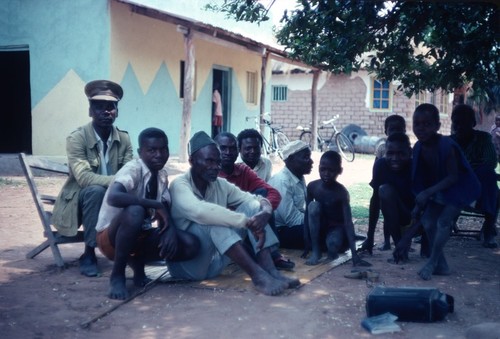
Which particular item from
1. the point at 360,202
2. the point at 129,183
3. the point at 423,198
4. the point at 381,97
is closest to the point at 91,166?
the point at 129,183

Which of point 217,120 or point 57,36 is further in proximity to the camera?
point 217,120

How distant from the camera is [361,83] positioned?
69.3 ft

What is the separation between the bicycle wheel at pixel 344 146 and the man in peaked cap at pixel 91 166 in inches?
517

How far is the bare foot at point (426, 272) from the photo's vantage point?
4.60 m

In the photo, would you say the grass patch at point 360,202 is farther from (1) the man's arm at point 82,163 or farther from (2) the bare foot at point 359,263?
(1) the man's arm at point 82,163

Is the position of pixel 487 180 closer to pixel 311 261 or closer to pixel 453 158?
pixel 453 158

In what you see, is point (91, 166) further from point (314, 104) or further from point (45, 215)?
point (314, 104)

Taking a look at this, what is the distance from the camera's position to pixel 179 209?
422 centimetres

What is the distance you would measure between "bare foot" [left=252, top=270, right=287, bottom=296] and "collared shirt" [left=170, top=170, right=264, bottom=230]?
371 millimetres

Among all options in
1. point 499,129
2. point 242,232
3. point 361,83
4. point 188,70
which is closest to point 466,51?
point 242,232

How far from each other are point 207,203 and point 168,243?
0.37m

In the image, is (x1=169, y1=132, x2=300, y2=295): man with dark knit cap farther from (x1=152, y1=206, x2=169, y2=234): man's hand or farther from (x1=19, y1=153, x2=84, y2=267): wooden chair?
(x1=19, y1=153, x2=84, y2=267): wooden chair

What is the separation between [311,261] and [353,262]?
13.7 inches

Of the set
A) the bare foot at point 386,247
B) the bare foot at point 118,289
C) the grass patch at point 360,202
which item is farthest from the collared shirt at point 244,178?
the grass patch at point 360,202
